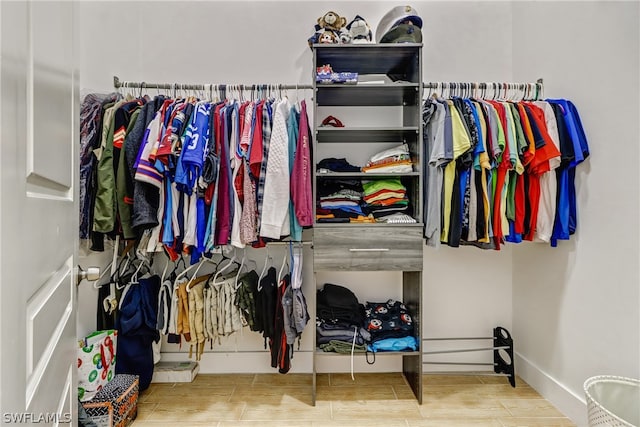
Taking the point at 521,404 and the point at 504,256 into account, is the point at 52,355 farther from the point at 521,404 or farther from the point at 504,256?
the point at 504,256

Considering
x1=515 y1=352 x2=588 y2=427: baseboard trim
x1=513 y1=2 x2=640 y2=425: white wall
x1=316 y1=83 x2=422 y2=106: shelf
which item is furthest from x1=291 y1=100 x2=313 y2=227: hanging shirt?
x1=515 y1=352 x2=588 y2=427: baseboard trim

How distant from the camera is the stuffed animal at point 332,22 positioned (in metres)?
2.19

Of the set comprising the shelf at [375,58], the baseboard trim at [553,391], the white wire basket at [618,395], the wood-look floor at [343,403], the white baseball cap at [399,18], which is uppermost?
the white baseball cap at [399,18]

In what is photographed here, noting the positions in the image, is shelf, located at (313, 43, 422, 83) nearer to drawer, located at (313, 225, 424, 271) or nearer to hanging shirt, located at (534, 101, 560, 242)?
hanging shirt, located at (534, 101, 560, 242)

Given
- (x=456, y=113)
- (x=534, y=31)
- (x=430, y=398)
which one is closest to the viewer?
(x=456, y=113)

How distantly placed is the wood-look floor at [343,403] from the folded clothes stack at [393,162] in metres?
1.30

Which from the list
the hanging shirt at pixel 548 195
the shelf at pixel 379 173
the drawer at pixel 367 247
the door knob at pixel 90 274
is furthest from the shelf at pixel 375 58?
the door knob at pixel 90 274

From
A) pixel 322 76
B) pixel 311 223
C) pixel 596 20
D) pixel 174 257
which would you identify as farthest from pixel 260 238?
pixel 596 20

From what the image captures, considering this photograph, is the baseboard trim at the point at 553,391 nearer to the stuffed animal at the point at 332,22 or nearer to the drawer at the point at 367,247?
the drawer at the point at 367,247

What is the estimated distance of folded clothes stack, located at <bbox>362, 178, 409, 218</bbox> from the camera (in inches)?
79.8

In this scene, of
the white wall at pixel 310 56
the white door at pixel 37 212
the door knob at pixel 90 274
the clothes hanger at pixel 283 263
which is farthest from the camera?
the white wall at pixel 310 56

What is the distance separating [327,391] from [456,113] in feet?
5.74

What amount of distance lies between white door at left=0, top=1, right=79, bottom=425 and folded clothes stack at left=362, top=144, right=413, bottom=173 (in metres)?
1.50

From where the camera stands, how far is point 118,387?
1.78 metres
